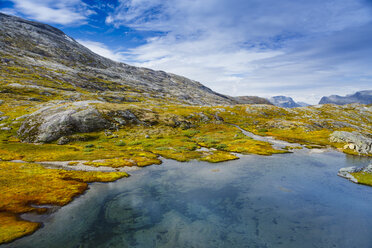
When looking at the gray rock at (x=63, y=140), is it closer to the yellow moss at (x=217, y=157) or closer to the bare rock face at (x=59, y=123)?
the bare rock face at (x=59, y=123)

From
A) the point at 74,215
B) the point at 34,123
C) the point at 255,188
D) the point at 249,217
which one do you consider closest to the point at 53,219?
the point at 74,215

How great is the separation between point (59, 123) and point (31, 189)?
44.8 m

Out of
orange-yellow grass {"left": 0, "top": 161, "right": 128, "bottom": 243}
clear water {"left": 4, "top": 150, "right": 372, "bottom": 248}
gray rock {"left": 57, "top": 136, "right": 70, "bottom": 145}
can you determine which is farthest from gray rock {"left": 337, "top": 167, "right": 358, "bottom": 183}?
gray rock {"left": 57, "top": 136, "right": 70, "bottom": 145}

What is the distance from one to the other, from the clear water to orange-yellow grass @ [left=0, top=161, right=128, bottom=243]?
1.83 metres

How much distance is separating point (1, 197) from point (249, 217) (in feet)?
121

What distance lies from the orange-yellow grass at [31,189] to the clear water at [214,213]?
1.83 m

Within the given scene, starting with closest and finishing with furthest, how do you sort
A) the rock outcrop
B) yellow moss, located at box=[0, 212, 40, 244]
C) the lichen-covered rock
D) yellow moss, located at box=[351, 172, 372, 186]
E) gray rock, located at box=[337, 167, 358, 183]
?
1. yellow moss, located at box=[0, 212, 40, 244]
2. yellow moss, located at box=[351, 172, 372, 186]
3. gray rock, located at box=[337, 167, 358, 183]
4. the rock outcrop
5. the lichen-covered rock

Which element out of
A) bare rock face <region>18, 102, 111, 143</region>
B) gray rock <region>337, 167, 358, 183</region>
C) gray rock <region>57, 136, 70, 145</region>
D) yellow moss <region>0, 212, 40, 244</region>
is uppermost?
bare rock face <region>18, 102, 111, 143</region>

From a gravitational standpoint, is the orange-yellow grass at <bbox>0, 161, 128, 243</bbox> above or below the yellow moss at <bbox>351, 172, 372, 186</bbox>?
below

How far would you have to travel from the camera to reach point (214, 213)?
89.6 feet

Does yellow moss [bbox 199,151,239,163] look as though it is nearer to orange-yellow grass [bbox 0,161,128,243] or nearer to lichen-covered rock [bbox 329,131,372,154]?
orange-yellow grass [bbox 0,161,128,243]

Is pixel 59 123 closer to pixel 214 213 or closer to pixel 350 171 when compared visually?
pixel 214 213

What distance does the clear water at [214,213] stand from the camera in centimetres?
2175

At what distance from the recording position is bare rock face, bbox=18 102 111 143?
63634 mm
